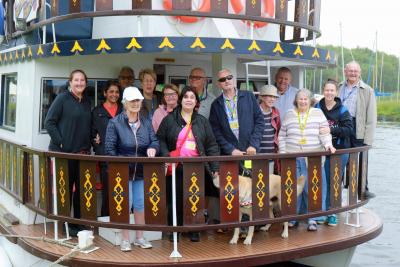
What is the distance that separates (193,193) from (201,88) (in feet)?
5.28

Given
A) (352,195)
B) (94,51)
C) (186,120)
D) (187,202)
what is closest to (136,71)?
(94,51)

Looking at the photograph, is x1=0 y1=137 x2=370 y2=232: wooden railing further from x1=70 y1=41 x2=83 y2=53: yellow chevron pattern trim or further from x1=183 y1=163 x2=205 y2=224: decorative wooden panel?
x1=70 y1=41 x2=83 y2=53: yellow chevron pattern trim

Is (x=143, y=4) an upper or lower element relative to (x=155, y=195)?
upper

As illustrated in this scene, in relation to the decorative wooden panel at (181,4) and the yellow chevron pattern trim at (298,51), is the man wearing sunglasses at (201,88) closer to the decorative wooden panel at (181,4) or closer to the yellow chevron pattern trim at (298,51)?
the decorative wooden panel at (181,4)

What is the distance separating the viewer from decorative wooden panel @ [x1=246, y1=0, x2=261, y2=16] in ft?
19.5

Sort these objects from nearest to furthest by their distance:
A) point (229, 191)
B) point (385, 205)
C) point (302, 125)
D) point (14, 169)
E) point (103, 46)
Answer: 1. point (229, 191)
2. point (103, 46)
3. point (302, 125)
4. point (14, 169)
5. point (385, 205)

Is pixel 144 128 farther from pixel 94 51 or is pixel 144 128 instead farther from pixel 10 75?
pixel 10 75

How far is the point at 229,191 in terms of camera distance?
5.08m

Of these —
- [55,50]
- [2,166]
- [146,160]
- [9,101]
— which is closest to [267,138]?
[146,160]

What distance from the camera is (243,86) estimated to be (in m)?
8.47

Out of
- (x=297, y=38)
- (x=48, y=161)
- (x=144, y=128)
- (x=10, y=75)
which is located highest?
(x=297, y=38)

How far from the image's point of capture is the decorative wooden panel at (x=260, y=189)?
519cm

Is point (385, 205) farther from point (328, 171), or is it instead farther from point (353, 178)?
point (328, 171)

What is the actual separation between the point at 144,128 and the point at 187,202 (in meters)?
0.86
